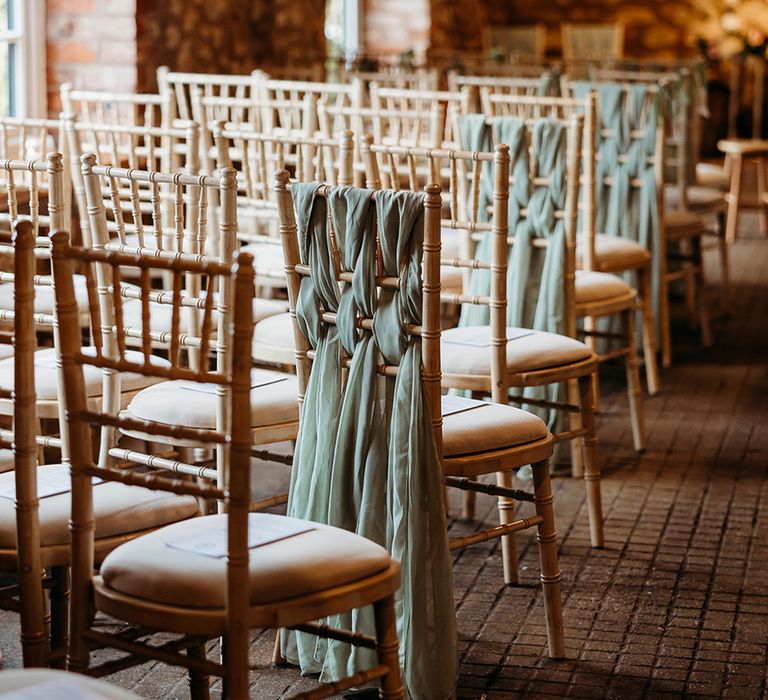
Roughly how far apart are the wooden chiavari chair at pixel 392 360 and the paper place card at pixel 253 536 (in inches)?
15.4

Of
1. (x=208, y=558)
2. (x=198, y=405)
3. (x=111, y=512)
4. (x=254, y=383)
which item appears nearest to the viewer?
(x=208, y=558)

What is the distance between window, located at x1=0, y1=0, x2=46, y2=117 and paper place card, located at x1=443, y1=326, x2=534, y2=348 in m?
2.95

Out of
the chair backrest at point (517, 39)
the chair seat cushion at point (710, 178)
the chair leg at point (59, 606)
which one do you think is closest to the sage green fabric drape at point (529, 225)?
the chair leg at point (59, 606)

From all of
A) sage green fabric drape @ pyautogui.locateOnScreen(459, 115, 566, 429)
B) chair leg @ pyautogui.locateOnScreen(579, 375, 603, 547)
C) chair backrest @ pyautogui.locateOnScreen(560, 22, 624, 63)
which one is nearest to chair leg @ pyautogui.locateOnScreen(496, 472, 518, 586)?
chair leg @ pyautogui.locateOnScreen(579, 375, 603, 547)

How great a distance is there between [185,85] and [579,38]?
21.1ft

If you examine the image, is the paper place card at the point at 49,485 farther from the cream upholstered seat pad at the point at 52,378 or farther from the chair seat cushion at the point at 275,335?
the chair seat cushion at the point at 275,335

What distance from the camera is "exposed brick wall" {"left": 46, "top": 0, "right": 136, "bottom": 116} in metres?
5.90

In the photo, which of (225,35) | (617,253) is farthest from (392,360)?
(225,35)

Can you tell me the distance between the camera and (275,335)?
3.70 metres

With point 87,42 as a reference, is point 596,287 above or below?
below

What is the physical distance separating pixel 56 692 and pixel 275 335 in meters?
2.30

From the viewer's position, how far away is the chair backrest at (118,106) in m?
4.80

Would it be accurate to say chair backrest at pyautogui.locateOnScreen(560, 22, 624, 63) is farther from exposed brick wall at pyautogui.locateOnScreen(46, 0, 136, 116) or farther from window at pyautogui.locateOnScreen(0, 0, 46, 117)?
window at pyautogui.locateOnScreen(0, 0, 46, 117)

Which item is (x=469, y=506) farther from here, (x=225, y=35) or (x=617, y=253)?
(x=225, y=35)
